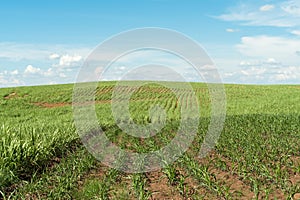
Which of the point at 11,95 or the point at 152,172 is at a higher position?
the point at 11,95

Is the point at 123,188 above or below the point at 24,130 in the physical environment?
below

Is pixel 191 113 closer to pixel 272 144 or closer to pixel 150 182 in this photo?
pixel 272 144

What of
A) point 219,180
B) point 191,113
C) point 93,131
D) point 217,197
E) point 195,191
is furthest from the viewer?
point 191,113

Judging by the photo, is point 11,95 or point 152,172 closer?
point 152,172

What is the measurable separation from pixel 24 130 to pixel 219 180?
19.7 feet

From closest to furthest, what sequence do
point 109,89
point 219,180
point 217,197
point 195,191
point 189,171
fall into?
point 217,197, point 195,191, point 219,180, point 189,171, point 109,89

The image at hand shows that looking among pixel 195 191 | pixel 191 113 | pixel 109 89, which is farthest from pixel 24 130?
pixel 109 89

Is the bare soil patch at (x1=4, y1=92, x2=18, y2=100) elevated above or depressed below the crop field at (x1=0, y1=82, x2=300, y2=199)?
above

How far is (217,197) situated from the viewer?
6191 millimetres

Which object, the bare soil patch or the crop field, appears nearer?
the crop field

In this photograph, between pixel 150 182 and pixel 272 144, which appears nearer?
pixel 150 182

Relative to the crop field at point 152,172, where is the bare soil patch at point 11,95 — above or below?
above

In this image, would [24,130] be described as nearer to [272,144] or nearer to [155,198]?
[155,198]

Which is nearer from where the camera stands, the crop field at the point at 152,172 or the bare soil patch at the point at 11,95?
the crop field at the point at 152,172
